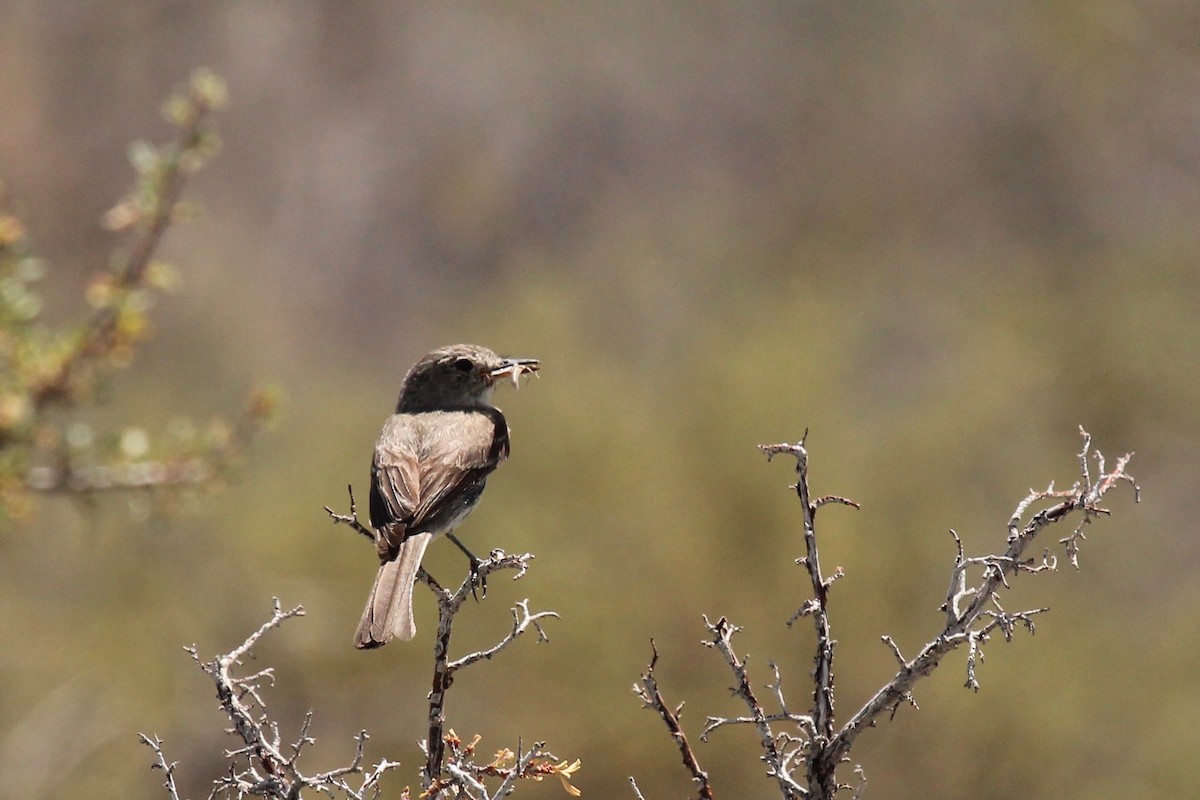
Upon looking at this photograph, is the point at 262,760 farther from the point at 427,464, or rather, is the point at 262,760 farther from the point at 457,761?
the point at 427,464

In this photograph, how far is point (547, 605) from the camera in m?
10.7

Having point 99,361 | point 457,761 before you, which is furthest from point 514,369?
point 457,761

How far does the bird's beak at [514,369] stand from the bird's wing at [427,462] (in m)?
0.15

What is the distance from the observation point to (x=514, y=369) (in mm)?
4871

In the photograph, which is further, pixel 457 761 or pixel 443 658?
pixel 443 658

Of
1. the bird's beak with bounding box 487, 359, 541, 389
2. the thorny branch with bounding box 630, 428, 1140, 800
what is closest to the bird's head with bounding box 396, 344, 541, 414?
the bird's beak with bounding box 487, 359, 541, 389

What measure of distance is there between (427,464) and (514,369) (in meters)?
0.57

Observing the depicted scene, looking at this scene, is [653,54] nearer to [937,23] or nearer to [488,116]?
[488,116]

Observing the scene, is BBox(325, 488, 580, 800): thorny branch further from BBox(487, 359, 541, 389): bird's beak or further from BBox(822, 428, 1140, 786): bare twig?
BBox(487, 359, 541, 389): bird's beak

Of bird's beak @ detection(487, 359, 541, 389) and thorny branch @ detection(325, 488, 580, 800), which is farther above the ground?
bird's beak @ detection(487, 359, 541, 389)

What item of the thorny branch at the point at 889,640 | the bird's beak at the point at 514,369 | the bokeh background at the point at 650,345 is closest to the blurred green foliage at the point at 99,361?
the bokeh background at the point at 650,345

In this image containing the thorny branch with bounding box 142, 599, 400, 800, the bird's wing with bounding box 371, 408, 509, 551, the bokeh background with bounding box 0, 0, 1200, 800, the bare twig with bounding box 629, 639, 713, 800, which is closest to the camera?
the thorny branch with bounding box 142, 599, 400, 800

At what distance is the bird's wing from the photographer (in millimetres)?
4227

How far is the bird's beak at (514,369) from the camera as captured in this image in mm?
4844
